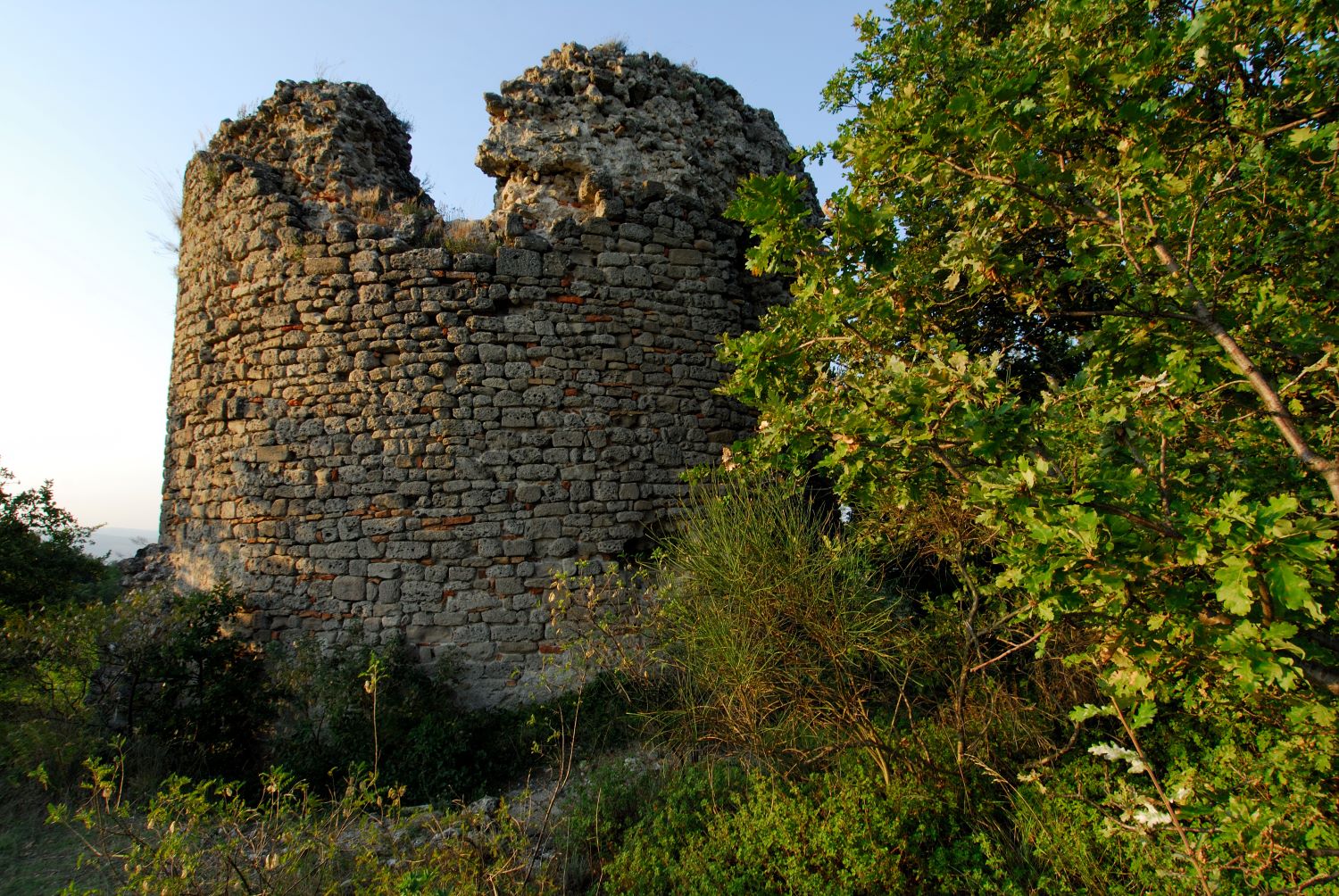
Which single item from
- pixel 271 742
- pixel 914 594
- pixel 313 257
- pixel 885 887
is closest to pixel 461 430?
pixel 313 257

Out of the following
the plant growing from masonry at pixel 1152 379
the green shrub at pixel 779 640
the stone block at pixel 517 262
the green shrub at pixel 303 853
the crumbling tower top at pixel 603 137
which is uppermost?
the crumbling tower top at pixel 603 137

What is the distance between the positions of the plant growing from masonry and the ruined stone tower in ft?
8.25

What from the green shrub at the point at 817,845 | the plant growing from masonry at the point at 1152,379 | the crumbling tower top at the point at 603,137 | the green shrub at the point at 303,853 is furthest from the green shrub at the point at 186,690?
the plant growing from masonry at the point at 1152,379

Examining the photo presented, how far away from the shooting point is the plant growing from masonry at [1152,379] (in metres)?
2.10

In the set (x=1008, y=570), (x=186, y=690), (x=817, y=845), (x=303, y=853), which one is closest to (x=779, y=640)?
(x=817, y=845)

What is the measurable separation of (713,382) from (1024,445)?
3939mm

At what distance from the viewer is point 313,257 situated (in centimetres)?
589

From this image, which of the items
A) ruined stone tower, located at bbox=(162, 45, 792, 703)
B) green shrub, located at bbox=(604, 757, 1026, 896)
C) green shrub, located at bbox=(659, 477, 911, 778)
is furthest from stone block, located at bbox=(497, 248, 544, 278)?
green shrub, located at bbox=(604, 757, 1026, 896)

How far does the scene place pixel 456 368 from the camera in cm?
572

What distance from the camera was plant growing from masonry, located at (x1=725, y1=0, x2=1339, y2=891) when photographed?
6.89 feet

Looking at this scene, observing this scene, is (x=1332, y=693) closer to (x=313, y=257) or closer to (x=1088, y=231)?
(x=1088, y=231)

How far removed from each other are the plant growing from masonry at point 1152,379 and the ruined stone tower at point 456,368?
2515 millimetres

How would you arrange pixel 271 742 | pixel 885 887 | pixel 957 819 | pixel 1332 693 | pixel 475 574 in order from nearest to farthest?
pixel 1332 693 < pixel 885 887 < pixel 957 819 < pixel 271 742 < pixel 475 574

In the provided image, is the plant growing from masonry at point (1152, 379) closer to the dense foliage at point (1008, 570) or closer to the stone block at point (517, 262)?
the dense foliage at point (1008, 570)
